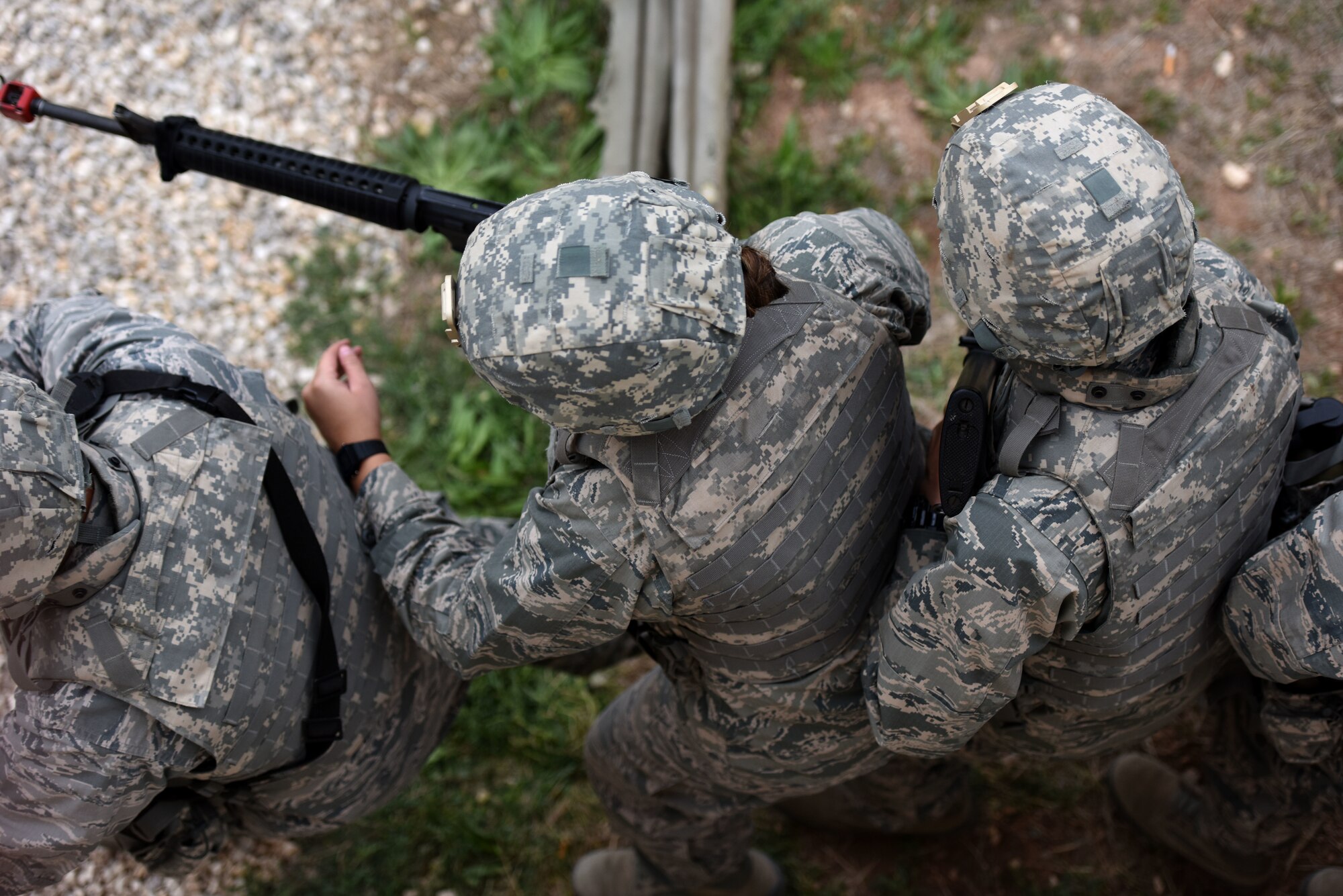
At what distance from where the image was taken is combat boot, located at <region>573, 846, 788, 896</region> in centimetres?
364

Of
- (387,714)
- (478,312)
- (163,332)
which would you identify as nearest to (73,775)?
(387,714)

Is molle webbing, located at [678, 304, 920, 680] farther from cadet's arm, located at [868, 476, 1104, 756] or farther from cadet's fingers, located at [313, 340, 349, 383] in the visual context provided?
cadet's fingers, located at [313, 340, 349, 383]

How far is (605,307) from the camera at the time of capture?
6.01 ft

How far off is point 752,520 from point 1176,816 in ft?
8.04

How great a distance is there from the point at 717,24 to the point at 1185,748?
3784mm

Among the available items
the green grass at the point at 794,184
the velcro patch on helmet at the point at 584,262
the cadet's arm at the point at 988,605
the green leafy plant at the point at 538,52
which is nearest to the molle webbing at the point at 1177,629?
the cadet's arm at the point at 988,605

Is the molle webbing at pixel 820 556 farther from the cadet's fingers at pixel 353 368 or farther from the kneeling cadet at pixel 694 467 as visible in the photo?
the cadet's fingers at pixel 353 368

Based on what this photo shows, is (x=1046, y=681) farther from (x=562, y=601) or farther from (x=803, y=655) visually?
(x=562, y=601)

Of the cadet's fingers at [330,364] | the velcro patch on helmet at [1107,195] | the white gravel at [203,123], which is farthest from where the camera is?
the white gravel at [203,123]

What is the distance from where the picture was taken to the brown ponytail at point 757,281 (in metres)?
2.11

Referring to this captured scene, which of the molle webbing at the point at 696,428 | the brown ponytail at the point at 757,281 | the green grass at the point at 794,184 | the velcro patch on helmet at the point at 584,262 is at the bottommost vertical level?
the green grass at the point at 794,184

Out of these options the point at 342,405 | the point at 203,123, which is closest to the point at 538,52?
the point at 203,123

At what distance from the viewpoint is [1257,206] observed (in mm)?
4387

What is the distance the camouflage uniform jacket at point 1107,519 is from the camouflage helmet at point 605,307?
639mm
